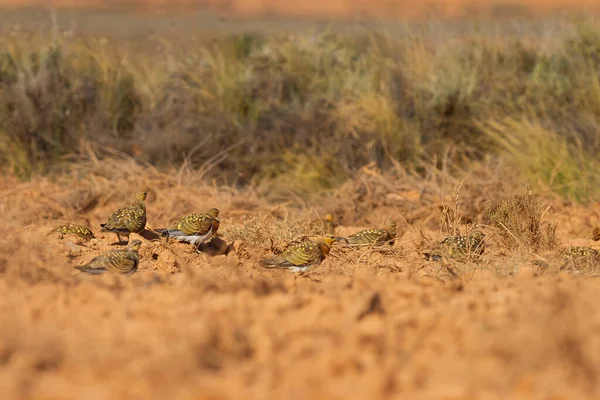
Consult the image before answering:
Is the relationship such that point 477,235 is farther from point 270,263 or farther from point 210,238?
point 210,238

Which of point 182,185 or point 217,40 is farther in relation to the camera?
point 217,40

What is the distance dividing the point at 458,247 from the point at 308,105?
4.81m

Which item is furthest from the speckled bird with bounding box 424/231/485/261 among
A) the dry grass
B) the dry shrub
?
the dry shrub

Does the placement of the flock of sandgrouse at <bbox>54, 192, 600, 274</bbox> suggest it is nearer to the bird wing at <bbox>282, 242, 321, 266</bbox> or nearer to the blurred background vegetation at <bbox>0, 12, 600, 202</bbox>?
the bird wing at <bbox>282, 242, 321, 266</bbox>

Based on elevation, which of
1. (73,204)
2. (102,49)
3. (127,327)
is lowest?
(73,204)

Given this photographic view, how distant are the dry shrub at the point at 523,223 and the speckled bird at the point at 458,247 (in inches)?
14.7

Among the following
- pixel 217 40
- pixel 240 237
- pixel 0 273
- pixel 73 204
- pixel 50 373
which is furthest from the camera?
pixel 217 40

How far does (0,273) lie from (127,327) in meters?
2.00

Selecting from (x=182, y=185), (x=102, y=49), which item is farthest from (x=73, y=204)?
(x=102, y=49)

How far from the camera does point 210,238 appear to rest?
7395 mm

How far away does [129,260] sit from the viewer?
5961mm

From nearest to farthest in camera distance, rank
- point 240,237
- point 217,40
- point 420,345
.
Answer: point 420,345 → point 240,237 → point 217,40

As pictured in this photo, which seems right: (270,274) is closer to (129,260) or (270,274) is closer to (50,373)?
(129,260)

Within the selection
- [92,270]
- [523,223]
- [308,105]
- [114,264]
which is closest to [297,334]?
[114,264]
